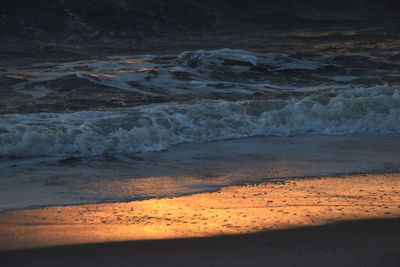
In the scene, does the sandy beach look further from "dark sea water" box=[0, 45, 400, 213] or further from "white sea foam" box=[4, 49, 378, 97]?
"white sea foam" box=[4, 49, 378, 97]

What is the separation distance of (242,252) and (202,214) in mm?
620

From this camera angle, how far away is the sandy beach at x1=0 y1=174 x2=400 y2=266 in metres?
2.36

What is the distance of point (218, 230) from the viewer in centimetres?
267

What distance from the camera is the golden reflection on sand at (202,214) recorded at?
2629mm

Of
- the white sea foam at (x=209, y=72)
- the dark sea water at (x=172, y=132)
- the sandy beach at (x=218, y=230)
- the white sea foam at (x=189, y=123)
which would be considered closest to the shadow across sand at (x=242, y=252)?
the sandy beach at (x=218, y=230)

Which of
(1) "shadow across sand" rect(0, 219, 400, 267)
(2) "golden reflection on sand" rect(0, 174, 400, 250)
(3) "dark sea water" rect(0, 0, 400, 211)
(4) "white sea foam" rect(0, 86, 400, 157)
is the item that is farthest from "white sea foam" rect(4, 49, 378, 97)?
(1) "shadow across sand" rect(0, 219, 400, 267)

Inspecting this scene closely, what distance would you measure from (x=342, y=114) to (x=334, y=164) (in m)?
2.63

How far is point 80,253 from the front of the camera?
94.2 inches

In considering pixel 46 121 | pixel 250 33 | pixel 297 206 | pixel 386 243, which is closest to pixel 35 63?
pixel 46 121

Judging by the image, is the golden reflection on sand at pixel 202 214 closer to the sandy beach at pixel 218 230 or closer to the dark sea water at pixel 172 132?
the sandy beach at pixel 218 230

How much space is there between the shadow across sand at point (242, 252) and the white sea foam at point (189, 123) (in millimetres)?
2890

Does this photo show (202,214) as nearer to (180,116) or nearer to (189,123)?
(189,123)

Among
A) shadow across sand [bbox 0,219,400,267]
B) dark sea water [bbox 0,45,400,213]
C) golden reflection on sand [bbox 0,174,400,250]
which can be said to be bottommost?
dark sea water [bbox 0,45,400,213]

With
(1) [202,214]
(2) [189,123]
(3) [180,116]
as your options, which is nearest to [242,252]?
(1) [202,214]
